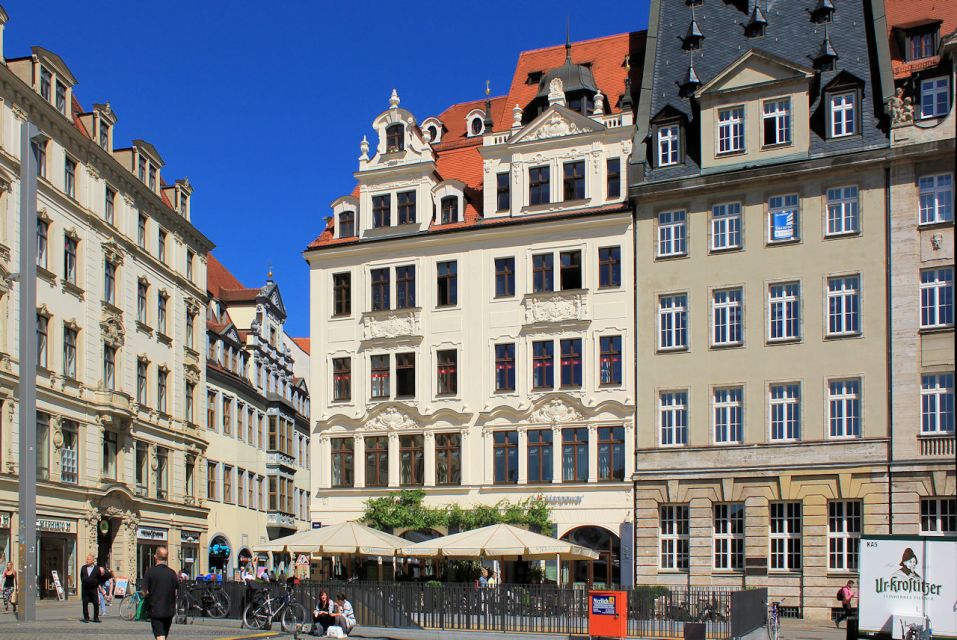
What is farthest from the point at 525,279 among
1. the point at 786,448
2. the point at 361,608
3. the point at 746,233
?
the point at 361,608

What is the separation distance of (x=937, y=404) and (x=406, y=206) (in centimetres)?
2022

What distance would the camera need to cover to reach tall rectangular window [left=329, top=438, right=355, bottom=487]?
4794 cm

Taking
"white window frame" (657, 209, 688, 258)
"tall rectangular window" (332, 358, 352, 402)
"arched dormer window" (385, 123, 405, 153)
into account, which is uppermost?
"arched dormer window" (385, 123, 405, 153)

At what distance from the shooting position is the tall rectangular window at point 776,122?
4225 centimetres

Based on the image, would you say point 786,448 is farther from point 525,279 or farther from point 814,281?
point 525,279

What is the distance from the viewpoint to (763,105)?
42.8m

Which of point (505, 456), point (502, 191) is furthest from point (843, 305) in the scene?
point (502, 191)

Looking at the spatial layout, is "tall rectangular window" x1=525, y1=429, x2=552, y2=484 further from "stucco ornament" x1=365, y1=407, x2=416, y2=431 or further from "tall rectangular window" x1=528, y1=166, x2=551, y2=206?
"tall rectangular window" x1=528, y1=166, x2=551, y2=206

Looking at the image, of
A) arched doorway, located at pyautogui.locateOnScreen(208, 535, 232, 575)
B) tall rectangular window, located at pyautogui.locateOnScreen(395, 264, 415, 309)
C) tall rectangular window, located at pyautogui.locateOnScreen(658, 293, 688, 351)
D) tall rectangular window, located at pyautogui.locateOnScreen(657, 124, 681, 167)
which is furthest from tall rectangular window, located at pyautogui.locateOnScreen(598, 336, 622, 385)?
arched doorway, located at pyautogui.locateOnScreen(208, 535, 232, 575)

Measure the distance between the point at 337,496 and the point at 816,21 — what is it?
23.6 metres

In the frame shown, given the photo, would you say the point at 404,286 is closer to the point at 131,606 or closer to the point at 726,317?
the point at 726,317

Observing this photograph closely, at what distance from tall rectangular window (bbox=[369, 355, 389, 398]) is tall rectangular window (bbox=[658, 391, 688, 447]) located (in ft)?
34.3

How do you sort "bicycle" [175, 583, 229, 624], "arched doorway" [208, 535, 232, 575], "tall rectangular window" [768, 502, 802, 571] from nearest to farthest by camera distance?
"bicycle" [175, 583, 229, 624], "tall rectangular window" [768, 502, 802, 571], "arched doorway" [208, 535, 232, 575]

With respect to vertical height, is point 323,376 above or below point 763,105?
below
